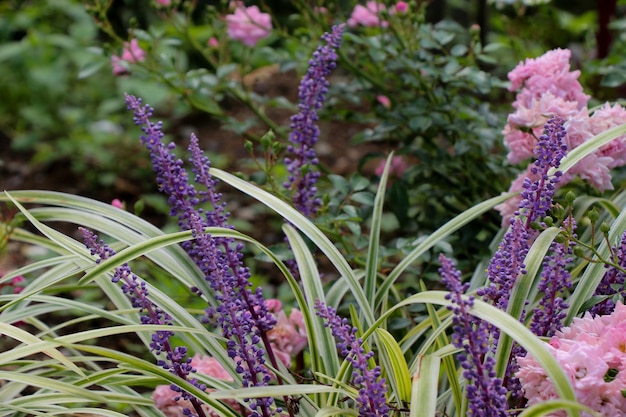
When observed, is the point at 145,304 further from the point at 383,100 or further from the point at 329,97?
the point at 383,100

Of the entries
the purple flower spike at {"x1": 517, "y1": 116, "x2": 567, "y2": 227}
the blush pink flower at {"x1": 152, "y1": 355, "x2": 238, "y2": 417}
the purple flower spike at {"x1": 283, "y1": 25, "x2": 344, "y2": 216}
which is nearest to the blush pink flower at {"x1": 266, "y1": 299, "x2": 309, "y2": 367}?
the blush pink flower at {"x1": 152, "y1": 355, "x2": 238, "y2": 417}

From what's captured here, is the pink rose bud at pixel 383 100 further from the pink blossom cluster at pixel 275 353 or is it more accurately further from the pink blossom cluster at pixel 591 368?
the pink blossom cluster at pixel 591 368

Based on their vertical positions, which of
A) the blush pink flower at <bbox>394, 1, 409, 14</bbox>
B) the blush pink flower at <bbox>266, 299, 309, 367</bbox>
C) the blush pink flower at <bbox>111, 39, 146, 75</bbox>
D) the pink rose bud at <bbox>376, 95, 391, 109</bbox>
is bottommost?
the blush pink flower at <bbox>266, 299, 309, 367</bbox>

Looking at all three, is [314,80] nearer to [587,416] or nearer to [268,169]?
[268,169]

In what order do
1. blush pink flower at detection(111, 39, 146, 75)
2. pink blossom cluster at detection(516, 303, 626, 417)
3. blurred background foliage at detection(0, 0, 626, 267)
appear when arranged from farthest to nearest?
blush pink flower at detection(111, 39, 146, 75)
blurred background foliage at detection(0, 0, 626, 267)
pink blossom cluster at detection(516, 303, 626, 417)

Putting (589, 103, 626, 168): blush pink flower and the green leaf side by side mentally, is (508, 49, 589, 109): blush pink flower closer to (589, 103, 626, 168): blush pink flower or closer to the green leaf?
(589, 103, 626, 168): blush pink flower

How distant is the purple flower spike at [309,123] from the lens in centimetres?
154

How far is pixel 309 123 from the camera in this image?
5.20 feet

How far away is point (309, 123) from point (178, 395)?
0.58 meters

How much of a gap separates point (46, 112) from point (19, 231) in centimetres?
214

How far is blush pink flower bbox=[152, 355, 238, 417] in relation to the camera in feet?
4.79

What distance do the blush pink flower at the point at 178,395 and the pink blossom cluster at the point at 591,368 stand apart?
0.56 m

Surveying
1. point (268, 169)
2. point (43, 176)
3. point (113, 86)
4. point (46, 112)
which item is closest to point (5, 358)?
point (268, 169)

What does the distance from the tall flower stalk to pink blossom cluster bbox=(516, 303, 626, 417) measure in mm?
393
